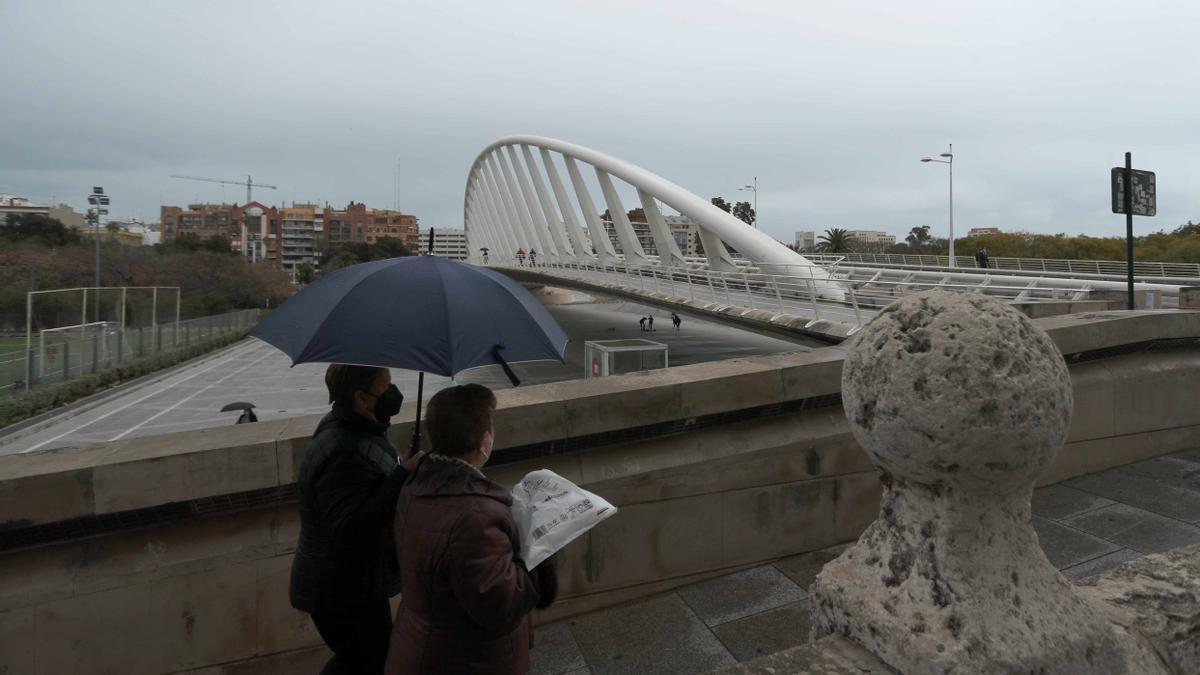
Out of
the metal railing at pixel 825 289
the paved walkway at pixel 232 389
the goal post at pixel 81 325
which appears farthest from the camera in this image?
the goal post at pixel 81 325

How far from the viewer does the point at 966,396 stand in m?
1.55

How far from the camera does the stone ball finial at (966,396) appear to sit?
1.55 m

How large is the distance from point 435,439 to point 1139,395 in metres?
6.78

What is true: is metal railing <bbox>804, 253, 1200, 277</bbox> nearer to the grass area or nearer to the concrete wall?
the concrete wall

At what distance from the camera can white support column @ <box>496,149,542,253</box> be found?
165 ft

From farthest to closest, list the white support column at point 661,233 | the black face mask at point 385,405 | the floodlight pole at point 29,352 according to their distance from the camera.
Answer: the white support column at point 661,233 → the floodlight pole at point 29,352 → the black face mask at point 385,405

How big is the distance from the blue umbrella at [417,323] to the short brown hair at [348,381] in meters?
0.09

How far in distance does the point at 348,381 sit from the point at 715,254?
25638 mm

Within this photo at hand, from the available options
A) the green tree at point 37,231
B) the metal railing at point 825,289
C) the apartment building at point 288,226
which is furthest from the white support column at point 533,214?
the apartment building at point 288,226

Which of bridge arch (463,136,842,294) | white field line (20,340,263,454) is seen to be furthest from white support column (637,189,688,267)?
white field line (20,340,263,454)

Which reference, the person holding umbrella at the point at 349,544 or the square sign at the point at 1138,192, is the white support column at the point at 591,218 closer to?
the square sign at the point at 1138,192

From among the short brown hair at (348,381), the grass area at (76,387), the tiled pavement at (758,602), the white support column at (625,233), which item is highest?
the white support column at (625,233)

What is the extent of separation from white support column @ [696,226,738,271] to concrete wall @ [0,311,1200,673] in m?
21.1

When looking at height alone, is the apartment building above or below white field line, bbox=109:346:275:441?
above
